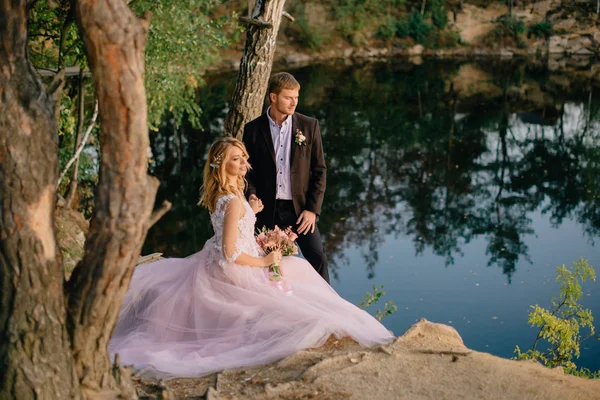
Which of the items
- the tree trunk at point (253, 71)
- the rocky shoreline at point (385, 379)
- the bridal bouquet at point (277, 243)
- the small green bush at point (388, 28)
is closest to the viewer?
the rocky shoreline at point (385, 379)

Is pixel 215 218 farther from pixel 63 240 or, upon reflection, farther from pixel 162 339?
pixel 63 240

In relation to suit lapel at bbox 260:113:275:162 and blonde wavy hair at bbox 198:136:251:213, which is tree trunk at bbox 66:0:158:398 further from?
suit lapel at bbox 260:113:275:162

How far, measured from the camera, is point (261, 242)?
229 inches

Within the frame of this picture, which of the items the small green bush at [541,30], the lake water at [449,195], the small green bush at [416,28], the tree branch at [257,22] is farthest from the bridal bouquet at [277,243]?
the small green bush at [541,30]

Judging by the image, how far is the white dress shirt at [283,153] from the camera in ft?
21.4

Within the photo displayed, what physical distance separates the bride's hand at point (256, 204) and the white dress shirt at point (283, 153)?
349mm

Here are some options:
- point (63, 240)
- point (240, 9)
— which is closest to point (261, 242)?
point (63, 240)

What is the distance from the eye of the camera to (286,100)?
6184 mm

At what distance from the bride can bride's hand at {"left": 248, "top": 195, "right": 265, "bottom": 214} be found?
40 centimetres

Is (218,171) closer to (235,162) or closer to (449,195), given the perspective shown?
(235,162)

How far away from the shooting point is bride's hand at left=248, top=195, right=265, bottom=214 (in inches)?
242

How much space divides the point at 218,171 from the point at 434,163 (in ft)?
46.3

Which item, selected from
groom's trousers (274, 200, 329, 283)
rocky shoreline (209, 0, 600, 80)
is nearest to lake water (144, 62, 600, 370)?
groom's trousers (274, 200, 329, 283)

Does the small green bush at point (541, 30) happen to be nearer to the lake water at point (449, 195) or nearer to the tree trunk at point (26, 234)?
the lake water at point (449, 195)
